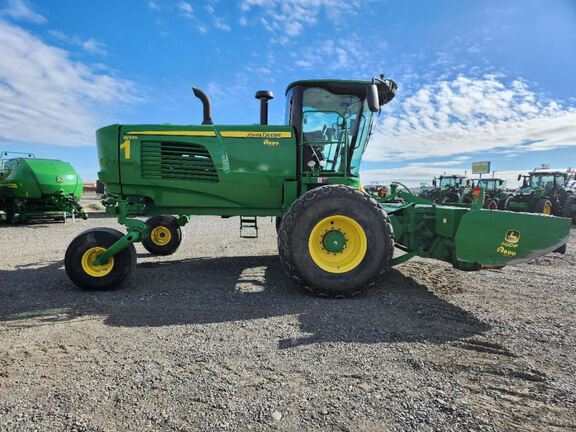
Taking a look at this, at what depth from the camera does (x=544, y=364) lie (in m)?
2.71

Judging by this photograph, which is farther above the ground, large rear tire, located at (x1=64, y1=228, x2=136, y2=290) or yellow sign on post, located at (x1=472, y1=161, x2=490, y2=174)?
yellow sign on post, located at (x1=472, y1=161, x2=490, y2=174)

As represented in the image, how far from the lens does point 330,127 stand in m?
5.13

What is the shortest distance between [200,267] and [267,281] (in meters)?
1.50

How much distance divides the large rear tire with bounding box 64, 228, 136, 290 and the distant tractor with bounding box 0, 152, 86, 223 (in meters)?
9.18

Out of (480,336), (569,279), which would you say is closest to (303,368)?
(480,336)

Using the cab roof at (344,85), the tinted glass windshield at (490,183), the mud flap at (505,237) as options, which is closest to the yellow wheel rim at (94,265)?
the cab roof at (344,85)

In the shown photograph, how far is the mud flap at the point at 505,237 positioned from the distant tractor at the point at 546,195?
14162mm

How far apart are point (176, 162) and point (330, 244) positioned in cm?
250

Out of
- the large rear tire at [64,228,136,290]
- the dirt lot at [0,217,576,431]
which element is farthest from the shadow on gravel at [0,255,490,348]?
the large rear tire at [64,228,136,290]

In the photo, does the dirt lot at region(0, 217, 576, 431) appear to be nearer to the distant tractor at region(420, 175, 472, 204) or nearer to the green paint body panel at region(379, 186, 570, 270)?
the green paint body panel at region(379, 186, 570, 270)

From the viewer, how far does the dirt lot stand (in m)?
2.08

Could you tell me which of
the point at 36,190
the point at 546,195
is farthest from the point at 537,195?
the point at 36,190

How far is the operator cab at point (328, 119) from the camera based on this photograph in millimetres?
5004

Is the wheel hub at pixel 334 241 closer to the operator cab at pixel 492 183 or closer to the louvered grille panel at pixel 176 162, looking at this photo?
the louvered grille panel at pixel 176 162
